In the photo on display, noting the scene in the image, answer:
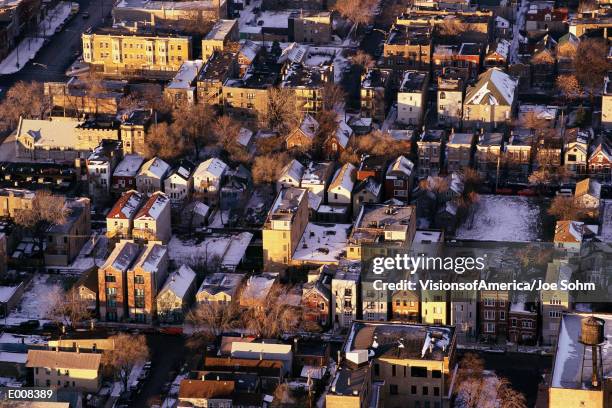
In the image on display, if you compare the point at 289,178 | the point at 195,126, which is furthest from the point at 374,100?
the point at 289,178

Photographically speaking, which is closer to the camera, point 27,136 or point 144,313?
point 144,313

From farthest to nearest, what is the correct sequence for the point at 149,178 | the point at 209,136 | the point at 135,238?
the point at 209,136, the point at 149,178, the point at 135,238

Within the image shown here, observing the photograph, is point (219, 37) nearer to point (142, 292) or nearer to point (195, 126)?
point (195, 126)

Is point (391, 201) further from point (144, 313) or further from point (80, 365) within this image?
point (80, 365)

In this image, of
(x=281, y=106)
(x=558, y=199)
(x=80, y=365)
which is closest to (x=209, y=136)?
(x=281, y=106)

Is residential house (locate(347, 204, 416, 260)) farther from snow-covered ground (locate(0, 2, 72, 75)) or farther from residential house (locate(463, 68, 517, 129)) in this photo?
snow-covered ground (locate(0, 2, 72, 75))

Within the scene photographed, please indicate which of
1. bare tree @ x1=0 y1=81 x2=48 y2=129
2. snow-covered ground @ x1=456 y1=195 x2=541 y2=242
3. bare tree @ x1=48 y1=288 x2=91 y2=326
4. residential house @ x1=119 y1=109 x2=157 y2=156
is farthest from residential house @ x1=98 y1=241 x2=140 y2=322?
bare tree @ x1=0 y1=81 x2=48 y2=129
